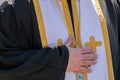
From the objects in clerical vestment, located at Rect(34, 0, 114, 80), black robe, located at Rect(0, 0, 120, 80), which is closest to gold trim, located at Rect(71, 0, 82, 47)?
clerical vestment, located at Rect(34, 0, 114, 80)

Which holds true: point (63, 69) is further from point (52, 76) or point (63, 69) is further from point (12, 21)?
point (12, 21)

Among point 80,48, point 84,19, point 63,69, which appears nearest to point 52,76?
point 63,69

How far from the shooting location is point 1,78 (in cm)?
252

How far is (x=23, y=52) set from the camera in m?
2.55

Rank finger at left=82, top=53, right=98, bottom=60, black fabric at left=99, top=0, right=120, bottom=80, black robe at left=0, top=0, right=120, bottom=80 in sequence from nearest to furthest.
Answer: black robe at left=0, top=0, right=120, bottom=80, finger at left=82, top=53, right=98, bottom=60, black fabric at left=99, top=0, right=120, bottom=80

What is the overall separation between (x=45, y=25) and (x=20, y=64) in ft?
0.96

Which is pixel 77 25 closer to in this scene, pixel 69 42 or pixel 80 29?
pixel 80 29

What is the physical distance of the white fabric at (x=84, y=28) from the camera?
2641 millimetres

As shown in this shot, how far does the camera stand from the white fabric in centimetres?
264

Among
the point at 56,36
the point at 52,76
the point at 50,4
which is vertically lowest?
the point at 52,76

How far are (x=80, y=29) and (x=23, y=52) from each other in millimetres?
402

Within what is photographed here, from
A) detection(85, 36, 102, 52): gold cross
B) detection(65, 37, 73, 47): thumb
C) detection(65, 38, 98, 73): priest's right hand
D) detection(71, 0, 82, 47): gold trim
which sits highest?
detection(71, 0, 82, 47): gold trim

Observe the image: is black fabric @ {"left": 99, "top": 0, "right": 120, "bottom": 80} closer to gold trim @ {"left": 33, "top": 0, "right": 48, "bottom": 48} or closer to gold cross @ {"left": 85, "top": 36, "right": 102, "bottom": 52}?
gold cross @ {"left": 85, "top": 36, "right": 102, "bottom": 52}

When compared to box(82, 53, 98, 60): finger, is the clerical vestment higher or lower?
higher
